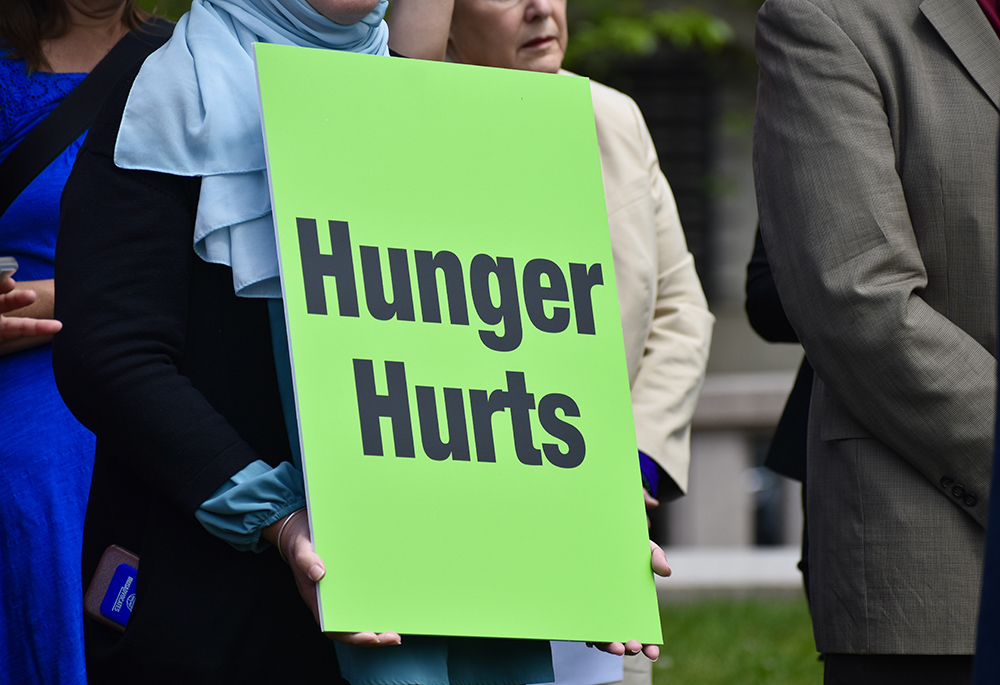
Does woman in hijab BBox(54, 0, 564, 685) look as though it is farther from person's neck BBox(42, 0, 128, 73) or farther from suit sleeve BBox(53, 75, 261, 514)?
person's neck BBox(42, 0, 128, 73)

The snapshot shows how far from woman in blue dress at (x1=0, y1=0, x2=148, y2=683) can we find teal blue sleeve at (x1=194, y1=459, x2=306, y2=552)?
3.31ft

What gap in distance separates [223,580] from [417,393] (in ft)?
1.37

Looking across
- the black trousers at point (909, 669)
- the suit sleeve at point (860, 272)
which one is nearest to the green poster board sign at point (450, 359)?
the suit sleeve at point (860, 272)

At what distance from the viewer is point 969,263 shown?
2.40 meters

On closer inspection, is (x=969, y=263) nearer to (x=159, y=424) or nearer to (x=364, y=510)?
(x=364, y=510)

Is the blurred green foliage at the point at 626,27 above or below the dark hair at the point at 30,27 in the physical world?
below

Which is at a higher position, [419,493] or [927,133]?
[927,133]

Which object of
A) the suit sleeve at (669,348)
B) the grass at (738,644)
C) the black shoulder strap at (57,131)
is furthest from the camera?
the grass at (738,644)

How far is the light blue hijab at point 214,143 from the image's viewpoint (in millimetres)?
2010

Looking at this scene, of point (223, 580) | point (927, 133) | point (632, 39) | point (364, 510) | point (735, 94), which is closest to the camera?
point (364, 510)

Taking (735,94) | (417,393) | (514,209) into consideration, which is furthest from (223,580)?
(735,94)

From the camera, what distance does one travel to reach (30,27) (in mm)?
2961

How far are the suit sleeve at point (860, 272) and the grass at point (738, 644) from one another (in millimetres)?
3401

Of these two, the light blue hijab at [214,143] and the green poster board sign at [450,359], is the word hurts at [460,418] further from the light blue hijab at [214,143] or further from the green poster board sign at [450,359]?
the light blue hijab at [214,143]
